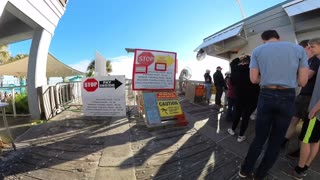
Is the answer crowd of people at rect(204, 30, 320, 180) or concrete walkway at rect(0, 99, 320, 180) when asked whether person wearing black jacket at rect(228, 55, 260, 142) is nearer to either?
concrete walkway at rect(0, 99, 320, 180)

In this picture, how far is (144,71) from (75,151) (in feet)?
9.95

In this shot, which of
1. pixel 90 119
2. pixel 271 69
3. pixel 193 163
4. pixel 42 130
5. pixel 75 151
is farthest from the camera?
pixel 90 119

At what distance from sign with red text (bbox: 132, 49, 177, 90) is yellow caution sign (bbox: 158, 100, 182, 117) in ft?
1.60

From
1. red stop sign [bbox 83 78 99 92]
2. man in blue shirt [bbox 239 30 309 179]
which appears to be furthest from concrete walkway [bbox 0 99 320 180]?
red stop sign [bbox 83 78 99 92]

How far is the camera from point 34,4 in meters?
6.81

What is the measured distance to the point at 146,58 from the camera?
270 inches

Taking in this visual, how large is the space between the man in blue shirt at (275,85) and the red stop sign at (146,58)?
3975 mm

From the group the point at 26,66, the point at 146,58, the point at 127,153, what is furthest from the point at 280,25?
the point at 26,66

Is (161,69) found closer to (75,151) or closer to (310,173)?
(75,151)

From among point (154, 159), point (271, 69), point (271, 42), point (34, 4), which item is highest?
point (34, 4)

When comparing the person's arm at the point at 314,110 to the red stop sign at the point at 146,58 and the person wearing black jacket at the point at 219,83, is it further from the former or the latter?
the person wearing black jacket at the point at 219,83

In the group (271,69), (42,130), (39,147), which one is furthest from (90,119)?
(271,69)

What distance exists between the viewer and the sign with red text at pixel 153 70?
6.80 meters

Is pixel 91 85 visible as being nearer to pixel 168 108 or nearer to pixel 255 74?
pixel 168 108
